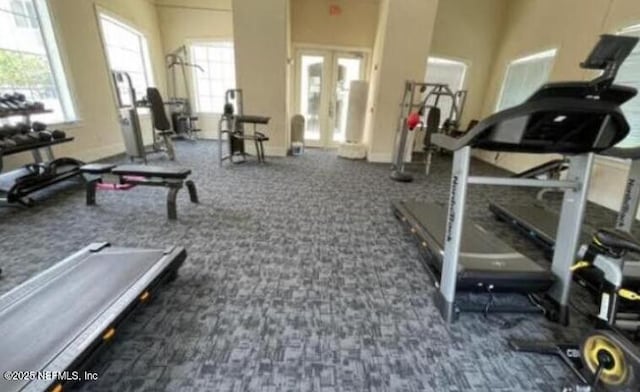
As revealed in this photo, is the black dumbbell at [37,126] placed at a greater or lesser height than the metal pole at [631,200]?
greater

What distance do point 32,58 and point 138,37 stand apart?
296cm

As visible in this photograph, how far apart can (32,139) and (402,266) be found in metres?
4.42

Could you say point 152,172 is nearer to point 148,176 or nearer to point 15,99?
point 148,176

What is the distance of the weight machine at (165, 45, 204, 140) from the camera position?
7.60 m

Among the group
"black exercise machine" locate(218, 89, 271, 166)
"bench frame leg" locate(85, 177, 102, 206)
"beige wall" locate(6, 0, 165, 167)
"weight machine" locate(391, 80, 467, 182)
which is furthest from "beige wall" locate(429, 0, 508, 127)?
"bench frame leg" locate(85, 177, 102, 206)

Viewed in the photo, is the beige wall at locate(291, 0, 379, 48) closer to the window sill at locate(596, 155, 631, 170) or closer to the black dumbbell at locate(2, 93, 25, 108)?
the window sill at locate(596, 155, 631, 170)

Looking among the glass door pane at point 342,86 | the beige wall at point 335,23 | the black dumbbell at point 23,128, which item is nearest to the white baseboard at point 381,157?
the glass door pane at point 342,86

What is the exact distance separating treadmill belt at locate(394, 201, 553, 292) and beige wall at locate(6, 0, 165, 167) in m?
5.42

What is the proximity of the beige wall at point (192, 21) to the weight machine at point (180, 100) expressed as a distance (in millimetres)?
315

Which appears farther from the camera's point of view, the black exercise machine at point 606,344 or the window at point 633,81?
the window at point 633,81

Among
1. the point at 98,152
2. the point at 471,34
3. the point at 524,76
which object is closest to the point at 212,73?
the point at 98,152

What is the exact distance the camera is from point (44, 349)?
121 cm

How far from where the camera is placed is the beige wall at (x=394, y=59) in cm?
548

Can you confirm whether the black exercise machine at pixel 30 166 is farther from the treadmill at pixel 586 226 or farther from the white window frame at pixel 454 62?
the white window frame at pixel 454 62
